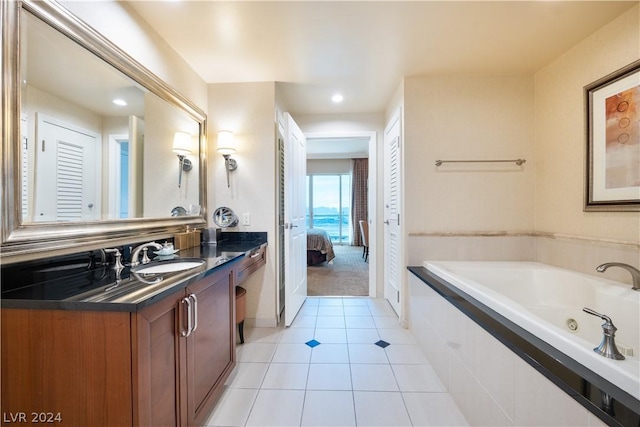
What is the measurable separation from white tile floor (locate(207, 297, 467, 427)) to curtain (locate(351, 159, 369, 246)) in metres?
4.72

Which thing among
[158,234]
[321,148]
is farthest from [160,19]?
[321,148]

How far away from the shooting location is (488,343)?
118 centimetres

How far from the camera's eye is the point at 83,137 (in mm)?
1207

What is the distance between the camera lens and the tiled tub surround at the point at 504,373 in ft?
2.44

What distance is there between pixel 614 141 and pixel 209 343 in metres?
2.80

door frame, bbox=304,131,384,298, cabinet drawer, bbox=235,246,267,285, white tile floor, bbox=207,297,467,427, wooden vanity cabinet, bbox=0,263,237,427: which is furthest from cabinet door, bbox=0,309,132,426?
door frame, bbox=304,131,384,298

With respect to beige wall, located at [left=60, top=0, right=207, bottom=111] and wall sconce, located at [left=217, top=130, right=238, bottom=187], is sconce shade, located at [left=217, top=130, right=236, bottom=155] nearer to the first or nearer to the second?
wall sconce, located at [left=217, top=130, right=238, bottom=187]

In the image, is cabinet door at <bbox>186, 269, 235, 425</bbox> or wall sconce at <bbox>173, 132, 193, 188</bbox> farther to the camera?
wall sconce at <bbox>173, 132, 193, 188</bbox>

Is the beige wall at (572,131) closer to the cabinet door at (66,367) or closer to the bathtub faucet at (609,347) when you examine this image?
the bathtub faucet at (609,347)

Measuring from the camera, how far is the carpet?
341 centimetres

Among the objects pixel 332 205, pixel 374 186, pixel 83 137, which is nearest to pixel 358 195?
pixel 332 205

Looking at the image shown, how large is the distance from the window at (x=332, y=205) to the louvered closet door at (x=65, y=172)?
612 centimetres

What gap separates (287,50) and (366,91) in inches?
39.9

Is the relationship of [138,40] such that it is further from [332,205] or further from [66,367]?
[332,205]
